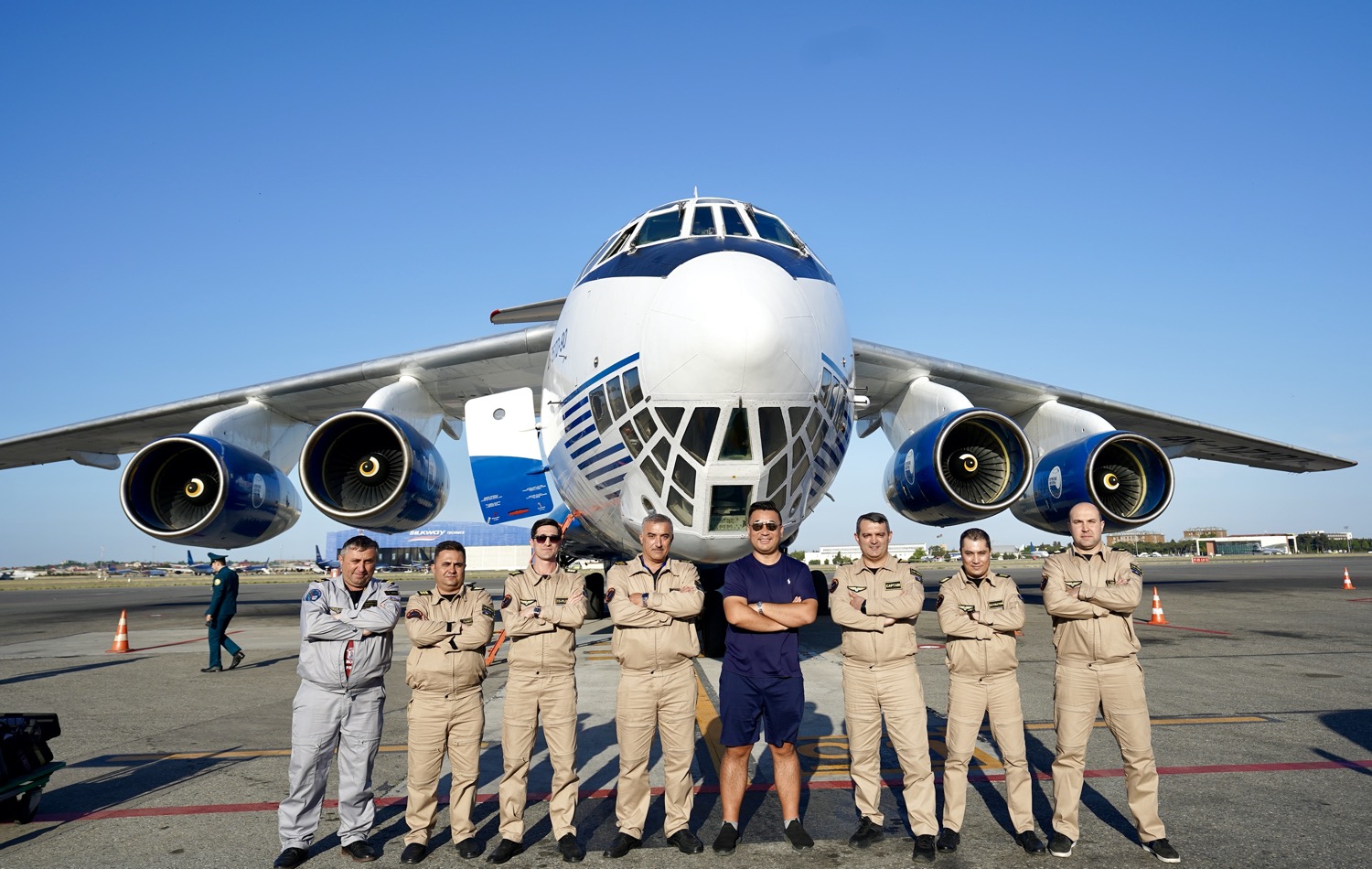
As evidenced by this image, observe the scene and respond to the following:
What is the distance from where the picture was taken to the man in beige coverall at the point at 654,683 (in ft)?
13.2

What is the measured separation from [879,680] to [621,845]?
4.78 feet

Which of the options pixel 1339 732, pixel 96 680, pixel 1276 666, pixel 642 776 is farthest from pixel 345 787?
pixel 1276 666

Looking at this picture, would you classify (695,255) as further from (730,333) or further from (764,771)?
(764,771)

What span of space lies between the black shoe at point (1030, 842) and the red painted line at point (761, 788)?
1035mm

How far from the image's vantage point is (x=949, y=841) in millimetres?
3812

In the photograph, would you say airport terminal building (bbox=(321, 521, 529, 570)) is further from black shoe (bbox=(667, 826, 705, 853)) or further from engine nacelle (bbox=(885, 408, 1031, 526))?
black shoe (bbox=(667, 826, 705, 853))

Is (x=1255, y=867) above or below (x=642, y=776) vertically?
below

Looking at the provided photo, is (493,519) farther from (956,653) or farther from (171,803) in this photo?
(956,653)

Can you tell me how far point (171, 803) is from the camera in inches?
181

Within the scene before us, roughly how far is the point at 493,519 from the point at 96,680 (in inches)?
187

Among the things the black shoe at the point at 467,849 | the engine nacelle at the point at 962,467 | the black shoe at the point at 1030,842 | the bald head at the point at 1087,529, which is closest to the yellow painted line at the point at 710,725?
the black shoe at the point at 467,849

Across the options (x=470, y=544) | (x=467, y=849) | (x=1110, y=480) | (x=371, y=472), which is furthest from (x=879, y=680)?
(x=470, y=544)

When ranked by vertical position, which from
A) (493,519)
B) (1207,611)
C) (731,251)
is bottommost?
(1207,611)

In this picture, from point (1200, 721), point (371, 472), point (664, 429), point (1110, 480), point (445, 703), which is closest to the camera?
point (445, 703)
